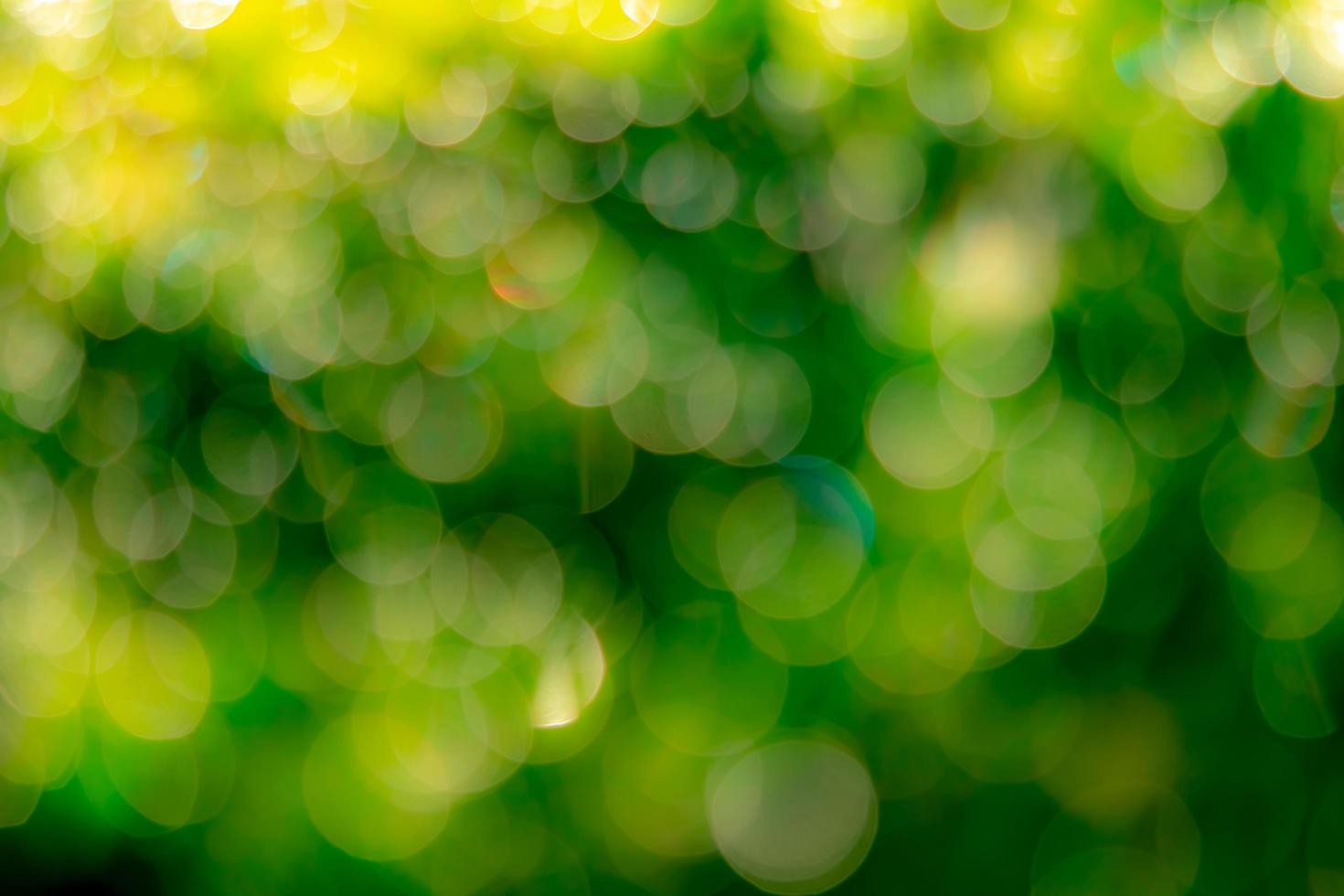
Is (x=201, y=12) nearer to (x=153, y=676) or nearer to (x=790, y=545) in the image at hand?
(x=153, y=676)

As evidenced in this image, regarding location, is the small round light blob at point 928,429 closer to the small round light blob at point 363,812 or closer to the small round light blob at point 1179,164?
the small round light blob at point 1179,164

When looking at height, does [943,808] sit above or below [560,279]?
below

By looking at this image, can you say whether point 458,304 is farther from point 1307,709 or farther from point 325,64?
point 1307,709

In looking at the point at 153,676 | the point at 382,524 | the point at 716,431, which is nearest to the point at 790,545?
the point at 716,431

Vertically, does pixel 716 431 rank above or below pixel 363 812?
above

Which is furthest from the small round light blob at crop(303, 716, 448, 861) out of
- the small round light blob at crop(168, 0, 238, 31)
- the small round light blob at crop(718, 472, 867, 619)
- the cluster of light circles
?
the small round light blob at crop(168, 0, 238, 31)

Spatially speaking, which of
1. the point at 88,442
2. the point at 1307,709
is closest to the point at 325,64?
the point at 88,442
